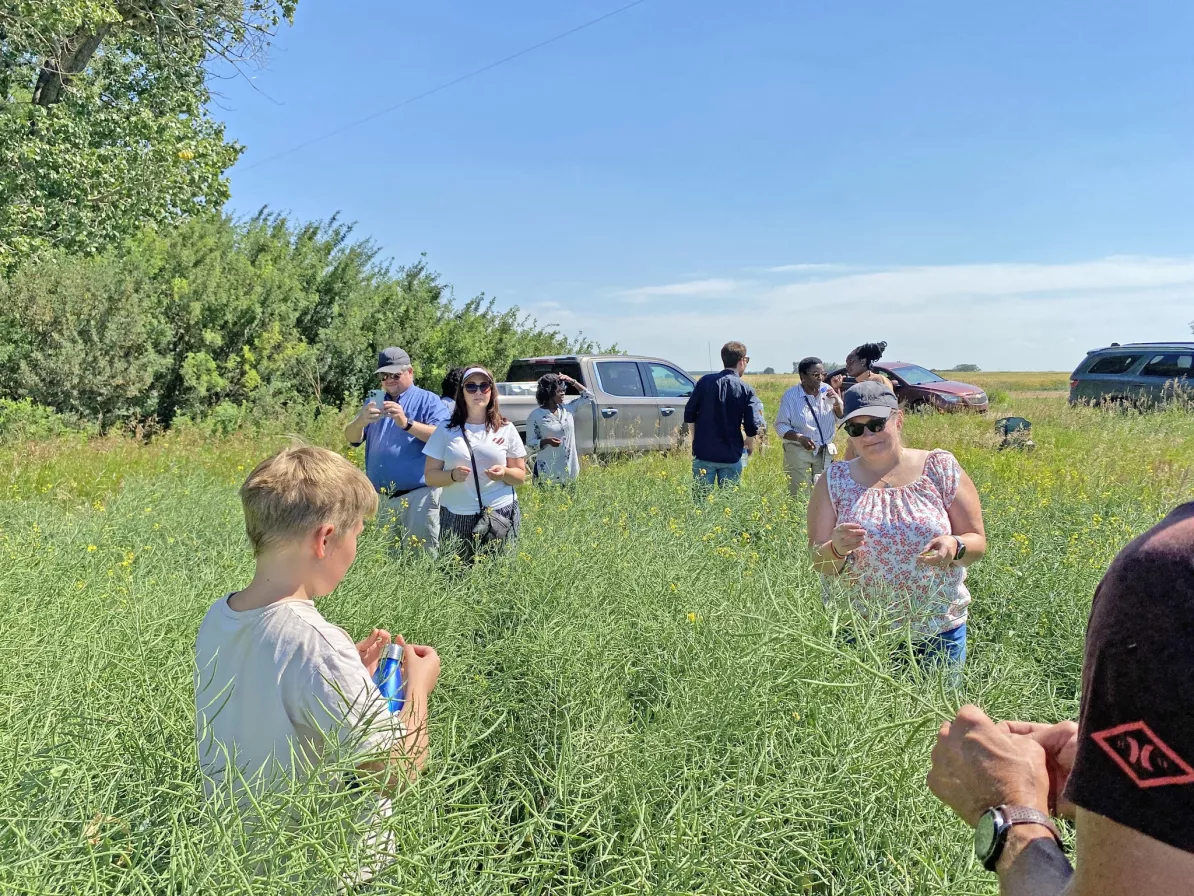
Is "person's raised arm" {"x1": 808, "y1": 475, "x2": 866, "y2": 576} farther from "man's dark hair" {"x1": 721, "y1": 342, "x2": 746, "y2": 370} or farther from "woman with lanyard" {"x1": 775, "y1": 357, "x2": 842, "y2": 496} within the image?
"man's dark hair" {"x1": 721, "y1": 342, "x2": 746, "y2": 370}

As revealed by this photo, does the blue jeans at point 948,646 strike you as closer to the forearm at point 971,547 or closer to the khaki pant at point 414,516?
the forearm at point 971,547

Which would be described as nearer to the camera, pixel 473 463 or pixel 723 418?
pixel 473 463

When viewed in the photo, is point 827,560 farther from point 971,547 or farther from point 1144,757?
point 1144,757

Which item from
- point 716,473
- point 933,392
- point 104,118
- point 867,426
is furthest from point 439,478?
point 933,392

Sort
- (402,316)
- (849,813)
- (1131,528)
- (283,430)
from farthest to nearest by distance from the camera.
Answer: (402,316), (283,430), (1131,528), (849,813)

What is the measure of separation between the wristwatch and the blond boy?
2.88 feet

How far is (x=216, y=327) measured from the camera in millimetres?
11711

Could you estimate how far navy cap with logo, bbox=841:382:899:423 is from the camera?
2922 millimetres

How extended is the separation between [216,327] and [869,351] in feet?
30.4

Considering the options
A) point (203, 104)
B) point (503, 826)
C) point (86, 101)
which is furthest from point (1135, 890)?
point (203, 104)

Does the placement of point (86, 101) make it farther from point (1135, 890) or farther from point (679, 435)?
point (1135, 890)

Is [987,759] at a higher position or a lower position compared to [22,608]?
higher

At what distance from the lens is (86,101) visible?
12.9 meters

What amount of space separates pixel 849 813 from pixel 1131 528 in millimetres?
4450
